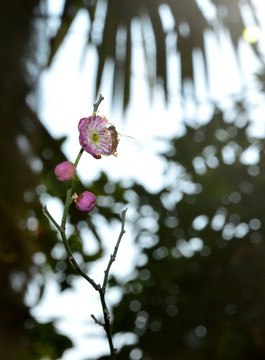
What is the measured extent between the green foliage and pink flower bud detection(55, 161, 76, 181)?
107 centimetres

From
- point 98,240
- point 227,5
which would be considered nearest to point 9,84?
point 98,240

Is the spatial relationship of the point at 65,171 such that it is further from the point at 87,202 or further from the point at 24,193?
the point at 24,193

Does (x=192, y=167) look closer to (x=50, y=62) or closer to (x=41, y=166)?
(x=41, y=166)

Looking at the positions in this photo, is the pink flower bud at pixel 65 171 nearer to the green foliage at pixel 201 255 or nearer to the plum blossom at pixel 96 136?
the plum blossom at pixel 96 136

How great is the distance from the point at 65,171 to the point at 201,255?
136 centimetres

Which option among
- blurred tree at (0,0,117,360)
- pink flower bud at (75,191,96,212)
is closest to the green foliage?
blurred tree at (0,0,117,360)

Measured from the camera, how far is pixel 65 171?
629 millimetres

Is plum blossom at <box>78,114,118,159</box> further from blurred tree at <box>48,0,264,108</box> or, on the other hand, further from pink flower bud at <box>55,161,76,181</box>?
blurred tree at <box>48,0,264,108</box>

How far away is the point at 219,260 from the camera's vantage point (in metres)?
1.88

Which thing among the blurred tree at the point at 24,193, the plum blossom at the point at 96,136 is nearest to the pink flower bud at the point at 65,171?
the plum blossom at the point at 96,136

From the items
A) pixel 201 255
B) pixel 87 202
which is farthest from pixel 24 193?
pixel 87 202

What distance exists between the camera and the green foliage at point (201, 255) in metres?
1.71

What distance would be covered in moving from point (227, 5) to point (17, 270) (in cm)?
134

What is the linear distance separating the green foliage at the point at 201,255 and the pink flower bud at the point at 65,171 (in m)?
1.07
